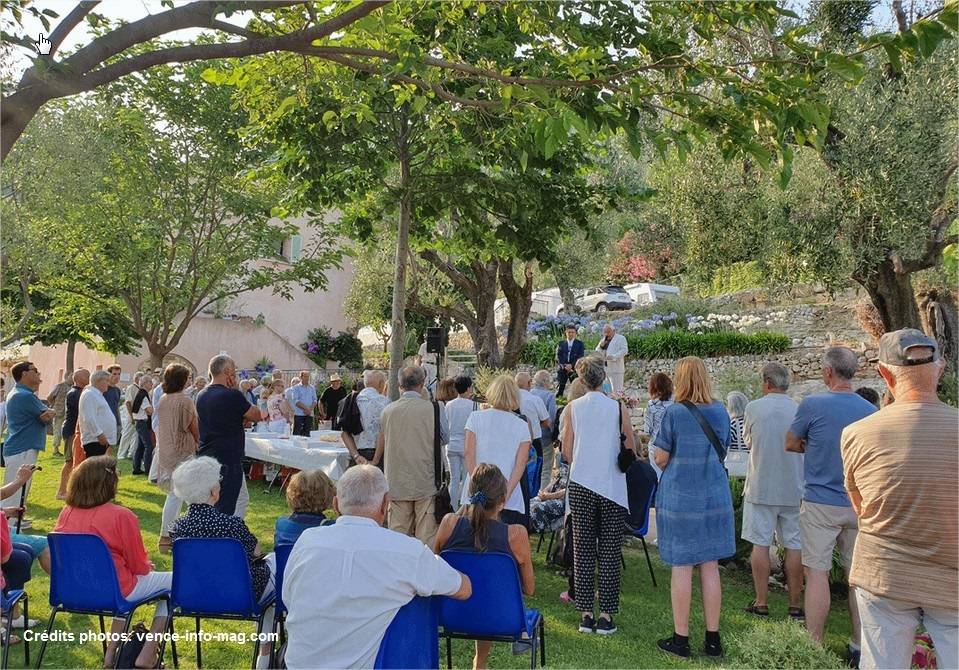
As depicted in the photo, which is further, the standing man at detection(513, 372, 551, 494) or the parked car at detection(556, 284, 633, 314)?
the parked car at detection(556, 284, 633, 314)

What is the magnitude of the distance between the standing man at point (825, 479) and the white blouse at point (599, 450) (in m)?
1.20

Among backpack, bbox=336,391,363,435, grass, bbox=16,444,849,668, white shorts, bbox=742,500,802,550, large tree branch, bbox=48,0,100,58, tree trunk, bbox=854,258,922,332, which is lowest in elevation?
grass, bbox=16,444,849,668

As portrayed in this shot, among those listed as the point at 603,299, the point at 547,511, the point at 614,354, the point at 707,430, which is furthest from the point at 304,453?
the point at 603,299

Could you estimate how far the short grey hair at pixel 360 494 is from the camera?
3.22m

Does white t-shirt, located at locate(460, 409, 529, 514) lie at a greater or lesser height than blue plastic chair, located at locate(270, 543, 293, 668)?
greater

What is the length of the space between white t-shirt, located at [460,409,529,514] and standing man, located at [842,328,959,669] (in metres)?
2.86

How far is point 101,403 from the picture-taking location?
8.59 meters

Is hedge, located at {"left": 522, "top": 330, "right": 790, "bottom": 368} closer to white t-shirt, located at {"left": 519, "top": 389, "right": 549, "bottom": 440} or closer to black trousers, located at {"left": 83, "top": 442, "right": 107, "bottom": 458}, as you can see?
white t-shirt, located at {"left": 519, "top": 389, "right": 549, "bottom": 440}

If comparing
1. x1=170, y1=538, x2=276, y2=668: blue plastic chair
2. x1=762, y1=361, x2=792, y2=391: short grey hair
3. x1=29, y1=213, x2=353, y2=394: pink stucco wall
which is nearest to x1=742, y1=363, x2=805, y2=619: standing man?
x1=762, y1=361, x2=792, y2=391: short grey hair

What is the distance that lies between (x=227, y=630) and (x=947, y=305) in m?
15.3

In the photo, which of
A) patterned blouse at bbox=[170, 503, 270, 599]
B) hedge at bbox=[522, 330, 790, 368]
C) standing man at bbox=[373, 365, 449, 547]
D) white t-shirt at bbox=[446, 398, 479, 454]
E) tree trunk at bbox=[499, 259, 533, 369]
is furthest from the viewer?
hedge at bbox=[522, 330, 790, 368]

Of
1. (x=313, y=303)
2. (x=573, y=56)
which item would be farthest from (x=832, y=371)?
(x=313, y=303)

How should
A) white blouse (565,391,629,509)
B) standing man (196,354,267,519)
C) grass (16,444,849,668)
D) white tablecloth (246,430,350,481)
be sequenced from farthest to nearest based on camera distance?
white tablecloth (246,430,350,481) → standing man (196,354,267,519) → white blouse (565,391,629,509) → grass (16,444,849,668)

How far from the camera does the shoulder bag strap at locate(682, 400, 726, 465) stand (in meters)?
4.74
